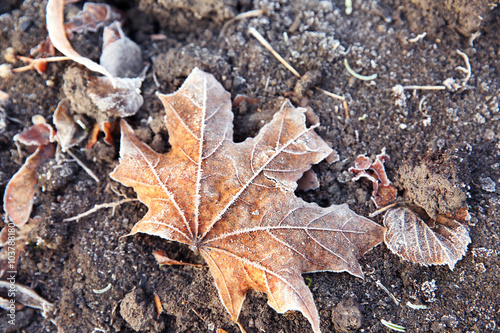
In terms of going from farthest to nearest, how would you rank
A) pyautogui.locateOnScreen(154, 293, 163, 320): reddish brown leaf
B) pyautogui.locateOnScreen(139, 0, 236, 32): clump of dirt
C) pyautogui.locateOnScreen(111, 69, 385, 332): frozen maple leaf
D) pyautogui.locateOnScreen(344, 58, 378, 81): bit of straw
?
1. pyautogui.locateOnScreen(139, 0, 236, 32): clump of dirt
2. pyautogui.locateOnScreen(344, 58, 378, 81): bit of straw
3. pyautogui.locateOnScreen(154, 293, 163, 320): reddish brown leaf
4. pyautogui.locateOnScreen(111, 69, 385, 332): frozen maple leaf

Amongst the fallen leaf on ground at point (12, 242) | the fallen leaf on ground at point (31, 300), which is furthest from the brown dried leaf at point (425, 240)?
the fallen leaf on ground at point (12, 242)

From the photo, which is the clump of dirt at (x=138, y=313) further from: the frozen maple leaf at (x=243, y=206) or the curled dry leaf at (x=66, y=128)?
the curled dry leaf at (x=66, y=128)

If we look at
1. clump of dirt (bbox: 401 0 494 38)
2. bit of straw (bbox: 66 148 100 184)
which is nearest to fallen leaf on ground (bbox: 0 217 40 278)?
bit of straw (bbox: 66 148 100 184)

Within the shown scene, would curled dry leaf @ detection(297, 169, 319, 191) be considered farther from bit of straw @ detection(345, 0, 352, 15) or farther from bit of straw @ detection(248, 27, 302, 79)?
bit of straw @ detection(345, 0, 352, 15)

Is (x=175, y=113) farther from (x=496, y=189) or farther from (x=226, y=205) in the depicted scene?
(x=496, y=189)

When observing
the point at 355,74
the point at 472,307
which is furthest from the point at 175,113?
the point at 472,307

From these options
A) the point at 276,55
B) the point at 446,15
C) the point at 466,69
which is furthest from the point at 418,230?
the point at 446,15
